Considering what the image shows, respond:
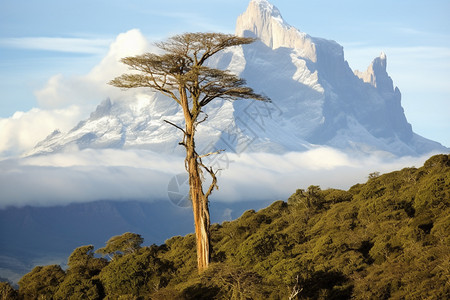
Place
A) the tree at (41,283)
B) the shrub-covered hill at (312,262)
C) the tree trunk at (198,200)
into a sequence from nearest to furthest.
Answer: the tree trunk at (198,200), the shrub-covered hill at (312,262), the tree at (41,283)

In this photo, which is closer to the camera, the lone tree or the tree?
the lone tree

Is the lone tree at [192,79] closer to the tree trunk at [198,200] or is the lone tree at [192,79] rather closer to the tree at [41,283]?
the tree trunk at [198,200]

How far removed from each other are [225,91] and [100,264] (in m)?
31.9

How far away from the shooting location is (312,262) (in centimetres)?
4347

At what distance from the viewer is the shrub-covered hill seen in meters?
35.4

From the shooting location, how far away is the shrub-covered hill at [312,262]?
35.4 m

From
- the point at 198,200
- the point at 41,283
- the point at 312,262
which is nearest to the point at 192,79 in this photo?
the point at 198,200

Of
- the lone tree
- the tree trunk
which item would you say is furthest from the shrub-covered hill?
the lone tree

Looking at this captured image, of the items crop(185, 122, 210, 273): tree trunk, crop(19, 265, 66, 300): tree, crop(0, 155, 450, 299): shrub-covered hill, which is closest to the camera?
crop(185, 122, 210, 273): tree trunk

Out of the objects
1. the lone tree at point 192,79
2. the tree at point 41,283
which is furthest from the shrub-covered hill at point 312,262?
the lone tree at point 192,79

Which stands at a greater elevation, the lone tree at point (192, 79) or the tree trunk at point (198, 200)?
the lone tree at point (192, 79)

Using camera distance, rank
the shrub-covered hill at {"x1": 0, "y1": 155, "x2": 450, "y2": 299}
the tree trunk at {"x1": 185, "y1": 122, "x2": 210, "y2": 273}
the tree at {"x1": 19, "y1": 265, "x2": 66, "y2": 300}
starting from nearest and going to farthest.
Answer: the tree trunk at {"x1": 185, "y1": 122, "x2": 210, "y2": 273} < the shrub-covered hill at {"x1": 0, "y1": 155, "x2": 450, "y2": 299} < the tree at {"x1": 19, "y1": 265, "x2": 66, "y2": 300}

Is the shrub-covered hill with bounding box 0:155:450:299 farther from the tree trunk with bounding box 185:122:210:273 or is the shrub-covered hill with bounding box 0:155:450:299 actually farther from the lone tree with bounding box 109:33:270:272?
the lone tree with bounding box 109:33:270:272

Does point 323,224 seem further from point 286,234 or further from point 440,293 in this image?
point 440,293
